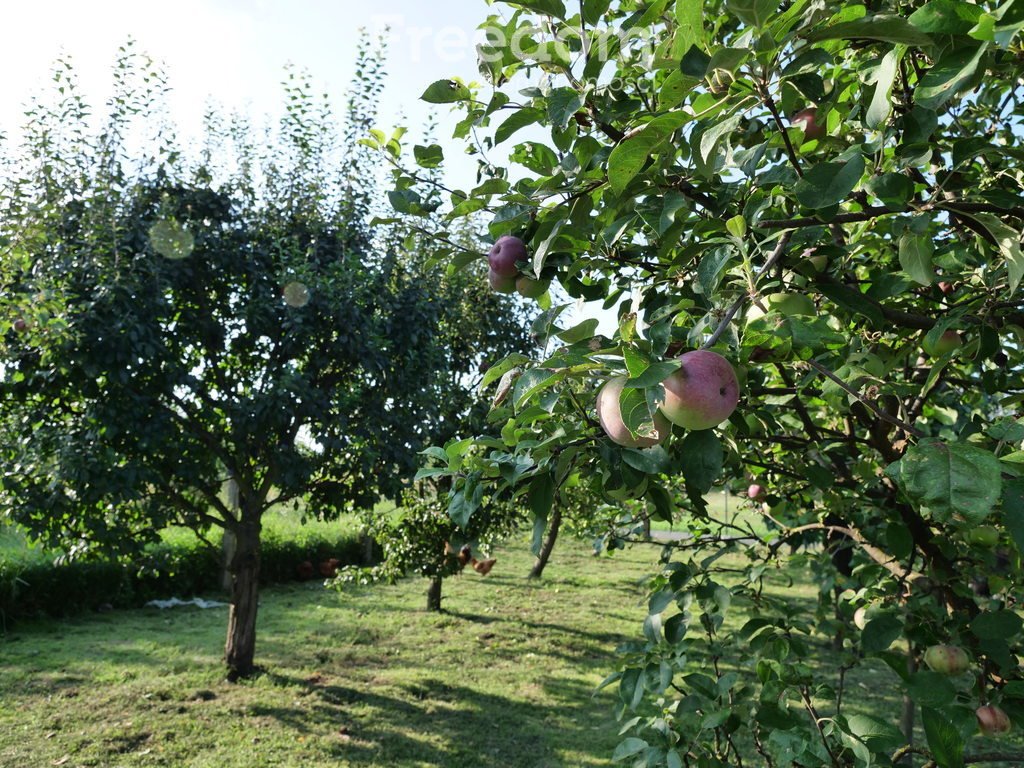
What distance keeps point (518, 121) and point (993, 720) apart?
1.84 m

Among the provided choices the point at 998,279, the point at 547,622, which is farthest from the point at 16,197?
the point at 547,622

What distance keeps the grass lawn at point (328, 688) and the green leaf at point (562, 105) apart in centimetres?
433

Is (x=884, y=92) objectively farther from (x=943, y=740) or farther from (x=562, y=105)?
(x=943, y=740)

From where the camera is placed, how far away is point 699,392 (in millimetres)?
881

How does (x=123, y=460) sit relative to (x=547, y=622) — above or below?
above

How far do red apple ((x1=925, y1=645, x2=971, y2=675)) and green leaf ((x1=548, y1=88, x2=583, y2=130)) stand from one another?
1.69m

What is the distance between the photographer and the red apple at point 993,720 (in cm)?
178

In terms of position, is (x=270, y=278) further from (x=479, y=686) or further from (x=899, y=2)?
(x=899, y=2)

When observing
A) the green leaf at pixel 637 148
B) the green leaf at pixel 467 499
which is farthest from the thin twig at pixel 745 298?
the green leaf at pixel 467 499

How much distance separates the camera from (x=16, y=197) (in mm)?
3625

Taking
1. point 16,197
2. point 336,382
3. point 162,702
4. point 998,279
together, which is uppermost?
point 16,197

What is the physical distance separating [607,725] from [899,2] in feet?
16.2

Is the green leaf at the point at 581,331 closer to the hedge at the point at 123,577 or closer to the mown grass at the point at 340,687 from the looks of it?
the mown grass at the point at 340,687

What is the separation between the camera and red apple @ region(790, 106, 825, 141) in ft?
4.89
